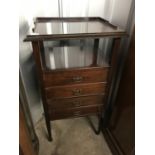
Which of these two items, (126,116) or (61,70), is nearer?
(61,70)

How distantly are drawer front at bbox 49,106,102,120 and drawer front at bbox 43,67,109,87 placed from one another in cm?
29

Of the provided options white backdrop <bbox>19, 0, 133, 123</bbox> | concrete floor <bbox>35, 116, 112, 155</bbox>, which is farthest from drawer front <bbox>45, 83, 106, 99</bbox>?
concrete floor <bbox>35, 116, 112, 155</bbox>

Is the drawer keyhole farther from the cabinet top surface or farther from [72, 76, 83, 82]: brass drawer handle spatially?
the cabinet top surface

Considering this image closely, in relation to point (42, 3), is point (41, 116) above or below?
below

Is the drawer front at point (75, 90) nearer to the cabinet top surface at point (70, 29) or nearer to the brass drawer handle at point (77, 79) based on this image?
the brass drawer handle at point (77, 79)

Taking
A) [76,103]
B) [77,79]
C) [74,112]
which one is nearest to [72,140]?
[74,112]

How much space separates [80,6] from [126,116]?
0.93m

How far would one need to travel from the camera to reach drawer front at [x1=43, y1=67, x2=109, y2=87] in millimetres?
986

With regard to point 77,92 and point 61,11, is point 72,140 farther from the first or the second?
point 61,11

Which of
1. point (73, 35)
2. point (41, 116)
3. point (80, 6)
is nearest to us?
point (73, 35)
